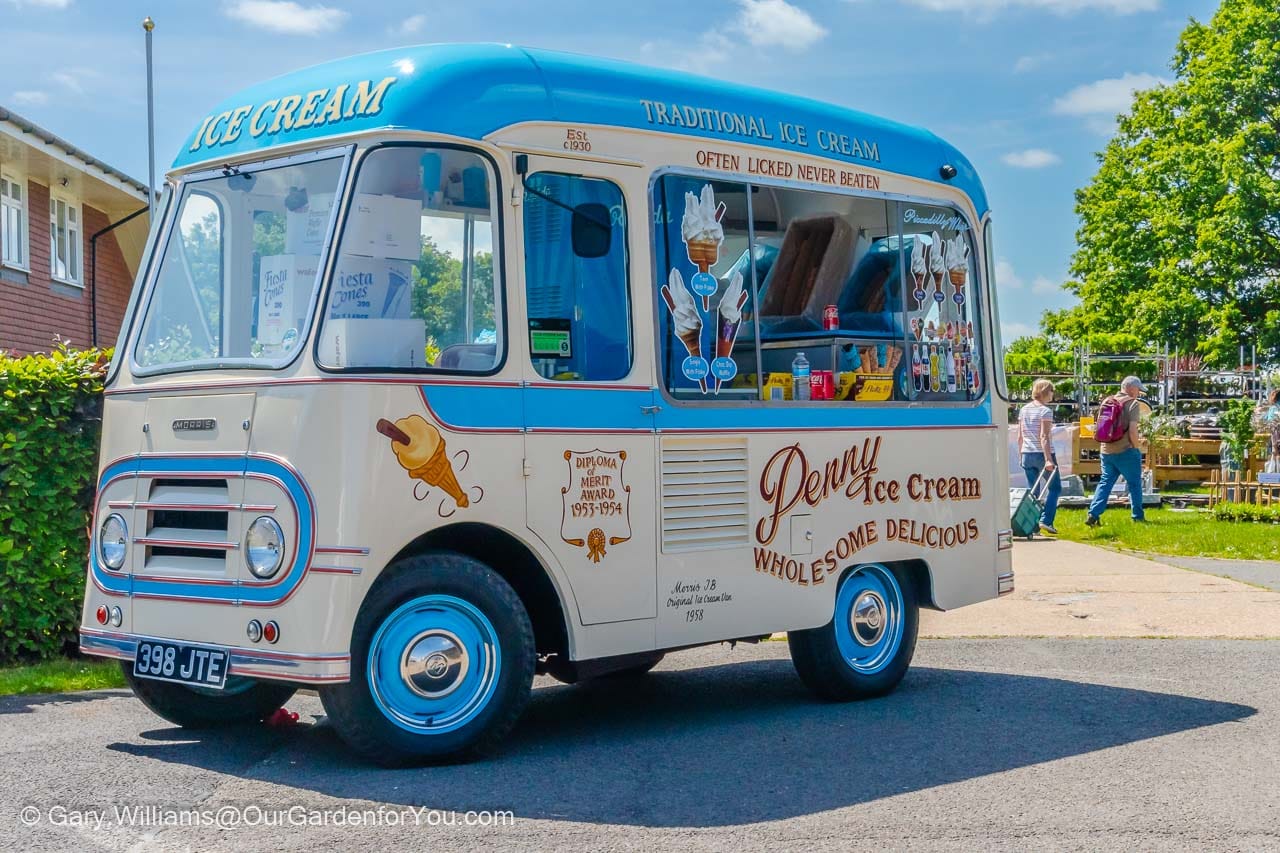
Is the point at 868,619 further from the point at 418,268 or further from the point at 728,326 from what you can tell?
the point at 418,268

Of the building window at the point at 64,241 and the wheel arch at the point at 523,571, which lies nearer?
the wheel arch at the point at 523,571

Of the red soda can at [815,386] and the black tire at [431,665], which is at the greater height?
the red soda can at [815,386]

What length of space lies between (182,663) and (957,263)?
501cm

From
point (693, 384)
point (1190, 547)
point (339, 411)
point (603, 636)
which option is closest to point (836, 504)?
point (693, 384)

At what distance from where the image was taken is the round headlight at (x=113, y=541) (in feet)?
21.9

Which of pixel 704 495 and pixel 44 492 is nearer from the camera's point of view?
pixel 704 495

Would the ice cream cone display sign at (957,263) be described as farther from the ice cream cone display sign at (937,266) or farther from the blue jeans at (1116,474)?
the blue jeans at (1116,474)

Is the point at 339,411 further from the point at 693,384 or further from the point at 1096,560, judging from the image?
the point at 1096,560

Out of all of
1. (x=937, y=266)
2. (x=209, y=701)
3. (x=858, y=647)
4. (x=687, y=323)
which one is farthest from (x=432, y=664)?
(x=937, y=266)

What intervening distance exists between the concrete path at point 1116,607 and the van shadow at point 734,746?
6.48ft

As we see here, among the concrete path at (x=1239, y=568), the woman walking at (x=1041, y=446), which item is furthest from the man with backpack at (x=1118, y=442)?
the concrete path at (x=1239, y=568)

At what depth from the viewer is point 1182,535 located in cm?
1681

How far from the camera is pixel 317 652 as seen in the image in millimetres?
5973

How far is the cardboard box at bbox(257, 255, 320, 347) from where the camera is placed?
21.2ft
